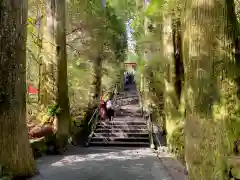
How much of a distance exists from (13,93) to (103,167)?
3.24 m

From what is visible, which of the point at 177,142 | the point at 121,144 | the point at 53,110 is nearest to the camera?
the point at 177,142

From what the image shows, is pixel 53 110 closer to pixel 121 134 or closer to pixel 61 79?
pixel 61 79

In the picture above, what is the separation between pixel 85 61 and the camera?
66.2ft

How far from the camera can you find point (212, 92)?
4.82 metres

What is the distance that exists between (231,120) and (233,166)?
0.70 meters

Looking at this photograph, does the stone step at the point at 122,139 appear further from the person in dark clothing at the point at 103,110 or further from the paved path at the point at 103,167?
the paved path at the point at 103,167

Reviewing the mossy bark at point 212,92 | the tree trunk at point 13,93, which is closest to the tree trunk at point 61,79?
the tree trunk at point 13,93

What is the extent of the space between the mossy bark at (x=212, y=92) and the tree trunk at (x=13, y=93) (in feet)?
12.4

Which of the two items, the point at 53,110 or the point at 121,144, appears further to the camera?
the point at 121,144

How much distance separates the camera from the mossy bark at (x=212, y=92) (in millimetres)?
4824

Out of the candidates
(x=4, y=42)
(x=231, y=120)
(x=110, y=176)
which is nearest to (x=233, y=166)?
(x=231, y=120)

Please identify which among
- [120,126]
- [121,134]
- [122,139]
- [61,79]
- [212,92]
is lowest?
[122,139]

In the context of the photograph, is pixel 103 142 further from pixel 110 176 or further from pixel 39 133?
pixel 110 176

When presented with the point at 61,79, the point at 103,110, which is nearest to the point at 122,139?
the point at 103,110
